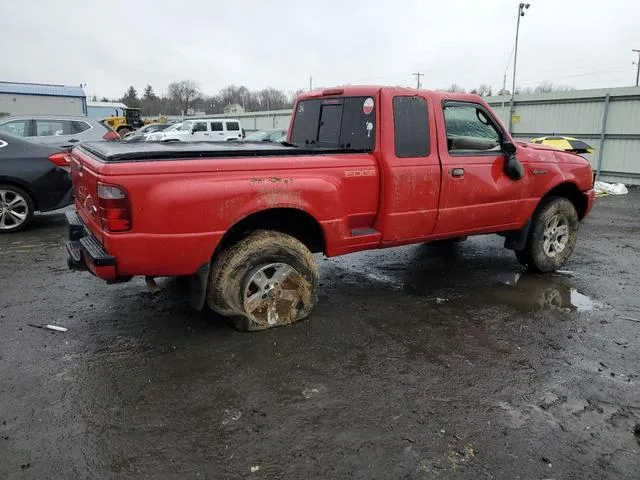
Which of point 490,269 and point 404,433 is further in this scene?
point 490,269

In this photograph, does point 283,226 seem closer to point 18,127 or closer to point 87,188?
point 87,188

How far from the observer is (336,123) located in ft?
16.2

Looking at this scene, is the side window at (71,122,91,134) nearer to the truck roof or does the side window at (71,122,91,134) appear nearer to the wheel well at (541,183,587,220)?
the truck roof

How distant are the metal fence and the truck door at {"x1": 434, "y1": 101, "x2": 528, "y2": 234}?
11.6m

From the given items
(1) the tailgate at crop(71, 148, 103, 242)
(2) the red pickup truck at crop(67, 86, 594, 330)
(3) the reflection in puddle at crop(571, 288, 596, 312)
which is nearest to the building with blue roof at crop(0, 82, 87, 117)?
(1) the tailgate at crop(71, 148, 103, 242)

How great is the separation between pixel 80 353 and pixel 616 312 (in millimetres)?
4576

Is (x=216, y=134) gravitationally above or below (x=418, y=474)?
above

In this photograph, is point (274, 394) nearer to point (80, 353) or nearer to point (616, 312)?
point (80, 353)

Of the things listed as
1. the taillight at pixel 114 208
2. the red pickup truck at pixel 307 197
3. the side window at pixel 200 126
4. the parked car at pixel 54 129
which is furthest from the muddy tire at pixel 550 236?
the side window at pixel 200 126

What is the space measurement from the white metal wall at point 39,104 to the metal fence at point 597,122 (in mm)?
36163

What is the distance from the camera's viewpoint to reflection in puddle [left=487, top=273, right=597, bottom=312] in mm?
4867

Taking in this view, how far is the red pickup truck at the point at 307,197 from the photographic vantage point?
348 cm

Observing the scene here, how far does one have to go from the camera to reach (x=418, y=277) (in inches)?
226

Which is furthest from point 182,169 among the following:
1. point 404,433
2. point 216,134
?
point 216,134
